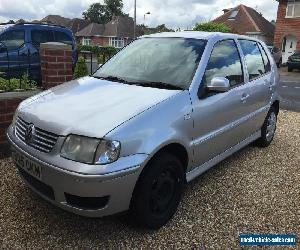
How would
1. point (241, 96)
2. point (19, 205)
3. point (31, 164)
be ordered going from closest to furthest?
point (31, 164)
point (19, 205)
point (241, 96)

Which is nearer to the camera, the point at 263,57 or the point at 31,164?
the point at 31,164

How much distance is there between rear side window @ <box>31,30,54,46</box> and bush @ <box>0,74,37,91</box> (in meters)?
4.74

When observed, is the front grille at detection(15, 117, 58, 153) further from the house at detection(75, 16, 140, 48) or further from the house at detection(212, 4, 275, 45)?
the house at detection(75, 16, 140, 48)

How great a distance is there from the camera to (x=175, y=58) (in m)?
3.78

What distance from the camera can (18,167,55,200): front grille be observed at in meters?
2.88

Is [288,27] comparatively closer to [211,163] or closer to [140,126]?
[211,163]

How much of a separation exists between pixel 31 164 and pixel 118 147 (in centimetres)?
83

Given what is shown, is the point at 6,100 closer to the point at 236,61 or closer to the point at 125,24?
the point at 236,61

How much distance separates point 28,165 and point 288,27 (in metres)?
32.1

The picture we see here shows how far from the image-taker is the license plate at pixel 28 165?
114 inches

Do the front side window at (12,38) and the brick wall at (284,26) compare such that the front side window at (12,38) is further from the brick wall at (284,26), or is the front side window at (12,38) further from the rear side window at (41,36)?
the brick wall at (284,26)

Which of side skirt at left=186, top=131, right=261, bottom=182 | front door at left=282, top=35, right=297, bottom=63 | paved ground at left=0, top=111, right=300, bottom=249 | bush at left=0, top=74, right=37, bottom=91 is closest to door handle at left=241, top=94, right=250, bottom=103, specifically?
side skirt at left=186, top=131, right=261, bottom=182

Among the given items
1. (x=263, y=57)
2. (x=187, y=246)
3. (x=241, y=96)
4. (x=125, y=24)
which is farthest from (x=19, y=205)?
(x=125, y=24)

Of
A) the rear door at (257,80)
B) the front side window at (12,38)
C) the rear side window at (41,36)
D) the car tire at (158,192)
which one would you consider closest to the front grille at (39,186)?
the car tire at (158,192)
